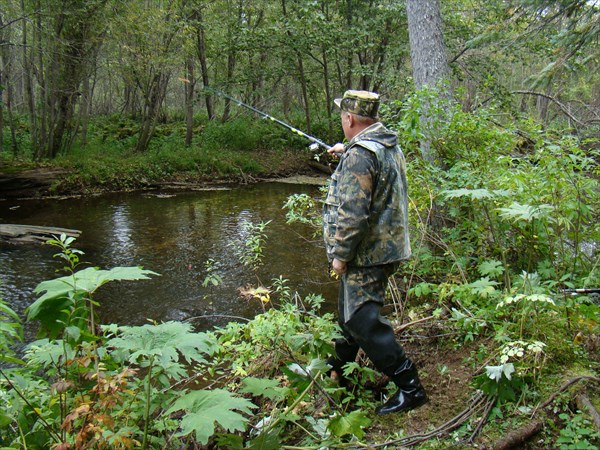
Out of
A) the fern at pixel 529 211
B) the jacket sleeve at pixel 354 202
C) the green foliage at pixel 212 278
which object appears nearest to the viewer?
the jacket sleeve at pixel 354 202

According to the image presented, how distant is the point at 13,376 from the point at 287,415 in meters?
1.26

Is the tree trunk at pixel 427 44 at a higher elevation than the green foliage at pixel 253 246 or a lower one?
higher

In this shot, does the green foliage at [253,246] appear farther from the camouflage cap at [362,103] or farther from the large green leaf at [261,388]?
the large green leaf at [261,388]

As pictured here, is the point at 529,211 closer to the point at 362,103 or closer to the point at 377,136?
the point at 377,136

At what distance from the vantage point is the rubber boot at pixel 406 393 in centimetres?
264

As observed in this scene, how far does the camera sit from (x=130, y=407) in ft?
6.84

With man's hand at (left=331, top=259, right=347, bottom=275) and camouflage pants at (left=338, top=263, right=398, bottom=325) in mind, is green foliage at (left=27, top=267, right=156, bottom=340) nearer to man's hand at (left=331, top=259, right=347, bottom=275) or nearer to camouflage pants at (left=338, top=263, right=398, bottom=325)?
man's hand at (left=331, top=259, right=347, bottom=275)

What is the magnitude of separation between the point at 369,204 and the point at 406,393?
3.66ft

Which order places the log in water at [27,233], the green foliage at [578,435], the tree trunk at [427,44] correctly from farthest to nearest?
the log in water at [27,233]
the tree trunk at [427,44]
the green foliage at [578,435]

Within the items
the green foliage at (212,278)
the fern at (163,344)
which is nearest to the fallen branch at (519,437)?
the fern at (163,344)

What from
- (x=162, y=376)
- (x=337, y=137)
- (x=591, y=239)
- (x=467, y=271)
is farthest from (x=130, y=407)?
(x=337, y=137)

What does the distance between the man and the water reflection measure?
5.74ft

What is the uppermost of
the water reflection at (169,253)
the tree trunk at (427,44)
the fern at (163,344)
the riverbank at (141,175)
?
the tree trunk at (427,44)

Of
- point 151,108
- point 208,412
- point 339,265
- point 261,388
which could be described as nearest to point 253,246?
point 339,265
